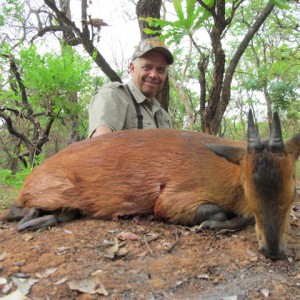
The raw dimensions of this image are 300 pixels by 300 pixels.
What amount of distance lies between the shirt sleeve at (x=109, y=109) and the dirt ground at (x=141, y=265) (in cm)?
192

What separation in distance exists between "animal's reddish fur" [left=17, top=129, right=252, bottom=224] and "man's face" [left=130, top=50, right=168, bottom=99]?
5.94 ft

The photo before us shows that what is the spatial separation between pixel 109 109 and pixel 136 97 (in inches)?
27.7

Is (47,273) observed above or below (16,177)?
above

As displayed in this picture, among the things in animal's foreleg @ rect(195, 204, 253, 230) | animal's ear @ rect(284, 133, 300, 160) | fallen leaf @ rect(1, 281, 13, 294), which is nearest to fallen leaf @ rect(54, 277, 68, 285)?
fallen leaf @ rect(1, 281, 13, 294)

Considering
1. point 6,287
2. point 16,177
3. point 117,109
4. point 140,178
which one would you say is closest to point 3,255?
point 6,287

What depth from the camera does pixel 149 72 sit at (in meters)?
5.85

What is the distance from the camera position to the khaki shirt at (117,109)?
5.21 meters

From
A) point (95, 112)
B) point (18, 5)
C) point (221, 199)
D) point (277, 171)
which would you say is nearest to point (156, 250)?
point (221, 199)

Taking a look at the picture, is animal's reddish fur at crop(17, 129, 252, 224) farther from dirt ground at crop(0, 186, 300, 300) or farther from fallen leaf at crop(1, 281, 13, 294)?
fallen leaf at crop(1, 281, 13, 294)

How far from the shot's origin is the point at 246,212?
141 inches

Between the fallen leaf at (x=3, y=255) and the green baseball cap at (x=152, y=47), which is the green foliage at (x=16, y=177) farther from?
the fallen leaf at (x=3, y=255)

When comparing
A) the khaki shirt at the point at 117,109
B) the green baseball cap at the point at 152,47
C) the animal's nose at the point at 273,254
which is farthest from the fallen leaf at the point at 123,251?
the green baseball cap at the point at 152,47

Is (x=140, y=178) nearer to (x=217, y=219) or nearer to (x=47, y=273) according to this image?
(x=217, y=219)

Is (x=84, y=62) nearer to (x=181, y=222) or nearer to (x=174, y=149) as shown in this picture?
(x=174, y=149)
